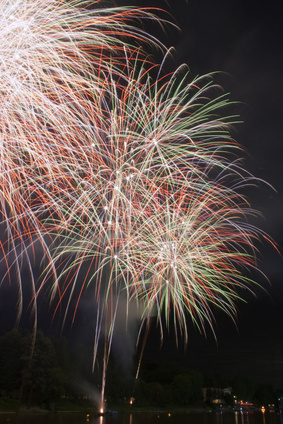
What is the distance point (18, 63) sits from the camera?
578 inches

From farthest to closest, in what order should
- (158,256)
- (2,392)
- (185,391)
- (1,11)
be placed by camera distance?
(185,391) → (2,392) → (158,256) → (1,11)

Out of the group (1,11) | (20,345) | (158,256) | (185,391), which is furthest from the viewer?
(185,391)

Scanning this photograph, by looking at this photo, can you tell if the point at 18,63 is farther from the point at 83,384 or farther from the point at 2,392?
the point at 83,384

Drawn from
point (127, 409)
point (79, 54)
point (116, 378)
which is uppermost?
point (79, 54)

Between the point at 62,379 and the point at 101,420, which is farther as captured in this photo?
the point at 62,379

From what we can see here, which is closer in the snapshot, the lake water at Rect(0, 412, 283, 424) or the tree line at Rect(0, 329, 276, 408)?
the lake water at Rect(0, 412, 283, 424)

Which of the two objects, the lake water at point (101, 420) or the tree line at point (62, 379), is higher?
the tree line at point (62, 379)

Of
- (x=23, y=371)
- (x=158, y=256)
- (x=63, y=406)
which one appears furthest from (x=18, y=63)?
(x=63, y=406)

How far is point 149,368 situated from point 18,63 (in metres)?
140

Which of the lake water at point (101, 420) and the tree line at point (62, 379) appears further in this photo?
the tree line at point (62, 379)

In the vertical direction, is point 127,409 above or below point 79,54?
below

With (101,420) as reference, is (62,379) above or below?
above

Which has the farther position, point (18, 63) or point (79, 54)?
point (79, 54)

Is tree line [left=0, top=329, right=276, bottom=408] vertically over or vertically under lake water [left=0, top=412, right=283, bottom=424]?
over
